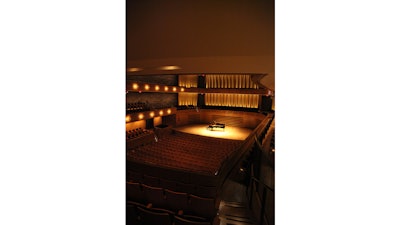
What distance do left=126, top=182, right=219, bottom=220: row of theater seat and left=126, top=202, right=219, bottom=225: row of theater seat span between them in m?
0.17

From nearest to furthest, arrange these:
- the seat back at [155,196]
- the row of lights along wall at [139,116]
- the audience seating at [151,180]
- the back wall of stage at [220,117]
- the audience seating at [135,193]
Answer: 1. the seat back at [155,196]
2. the audience seating at [135,193]
3. the audience seating at [151,180]
4. the row of lights along wall at [139,116]
5. the back wall of stage at [220,117]

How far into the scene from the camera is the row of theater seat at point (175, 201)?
4.60 meters

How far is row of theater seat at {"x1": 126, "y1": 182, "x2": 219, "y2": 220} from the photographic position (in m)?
4.60

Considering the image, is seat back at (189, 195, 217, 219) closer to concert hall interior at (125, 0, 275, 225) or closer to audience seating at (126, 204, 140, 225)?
concert hall interior at (125, 0, 275, 225)

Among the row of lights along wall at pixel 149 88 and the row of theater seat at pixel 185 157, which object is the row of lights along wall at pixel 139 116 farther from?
the row of theater seat at pixel 185 157

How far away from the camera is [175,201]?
4840mm

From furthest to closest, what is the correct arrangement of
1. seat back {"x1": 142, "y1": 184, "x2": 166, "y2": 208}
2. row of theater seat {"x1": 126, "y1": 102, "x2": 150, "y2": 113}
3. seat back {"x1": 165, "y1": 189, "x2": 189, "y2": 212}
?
1. row of theater seat {"x1": 126, "y1": 102, "x2": 150, "y2": 113}
2. seat back {"x1": 142, "y1": 184, "x2": 166, "y2": 208}
3. seat back {"x1": 165, "y1": 189, "x2": 189, "y2": 212}

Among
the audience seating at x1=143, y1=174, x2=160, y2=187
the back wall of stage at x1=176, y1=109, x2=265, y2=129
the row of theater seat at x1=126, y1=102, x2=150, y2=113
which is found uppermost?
the row of theater seat at x1=126, y1=102, x2=150, y2=113

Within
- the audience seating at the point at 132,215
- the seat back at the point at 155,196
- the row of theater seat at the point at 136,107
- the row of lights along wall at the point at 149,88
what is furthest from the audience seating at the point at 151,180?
the row of theater seat at the point at 136,107

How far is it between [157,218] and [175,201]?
667 millimetres

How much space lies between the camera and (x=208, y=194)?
530cm

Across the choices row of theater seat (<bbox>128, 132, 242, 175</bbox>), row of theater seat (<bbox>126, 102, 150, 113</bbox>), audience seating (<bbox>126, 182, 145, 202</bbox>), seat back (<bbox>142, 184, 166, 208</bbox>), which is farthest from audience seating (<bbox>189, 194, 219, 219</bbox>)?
row of theater seat (<bbox>126, 102, 150, 113</bbox>)

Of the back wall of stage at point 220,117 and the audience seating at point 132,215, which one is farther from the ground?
the back wall of stage at point 220,117

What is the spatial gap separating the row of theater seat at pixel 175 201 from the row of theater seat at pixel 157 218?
171 millimetres
